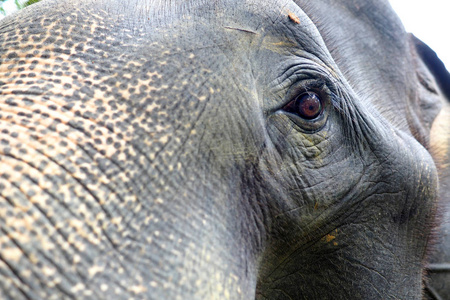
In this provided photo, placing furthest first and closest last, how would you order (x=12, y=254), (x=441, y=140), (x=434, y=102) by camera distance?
(x=434, y=102) < (x=441, y=140) < (x=12, y=254)

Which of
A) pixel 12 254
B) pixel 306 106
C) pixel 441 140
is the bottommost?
pixel 441 140

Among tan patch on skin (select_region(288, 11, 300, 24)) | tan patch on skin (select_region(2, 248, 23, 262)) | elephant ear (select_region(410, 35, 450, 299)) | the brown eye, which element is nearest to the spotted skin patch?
tan patch on skin (select_region(2, 248, 23, 262))

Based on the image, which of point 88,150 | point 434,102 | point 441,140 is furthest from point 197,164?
point 434,102

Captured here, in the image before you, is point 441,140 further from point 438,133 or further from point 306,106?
point 306,106

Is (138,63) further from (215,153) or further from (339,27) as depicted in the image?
(339,27)

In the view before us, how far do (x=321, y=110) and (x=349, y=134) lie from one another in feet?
0.55

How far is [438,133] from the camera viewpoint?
294 centimetres

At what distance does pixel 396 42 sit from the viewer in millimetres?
2750

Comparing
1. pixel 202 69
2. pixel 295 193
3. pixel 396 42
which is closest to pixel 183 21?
pixel 202 69

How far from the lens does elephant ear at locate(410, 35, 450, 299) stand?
8.50 ft

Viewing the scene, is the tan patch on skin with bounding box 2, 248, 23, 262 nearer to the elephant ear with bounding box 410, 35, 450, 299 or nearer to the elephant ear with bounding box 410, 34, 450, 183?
the elephant ear with bounding box 410, 35, 450, 299

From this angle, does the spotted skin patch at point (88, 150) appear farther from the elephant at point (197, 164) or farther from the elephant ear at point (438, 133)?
the elephant ear at point (438, 133)

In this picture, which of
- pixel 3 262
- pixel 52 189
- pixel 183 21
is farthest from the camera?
pixel 183 21

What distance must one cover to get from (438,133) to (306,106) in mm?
1435
